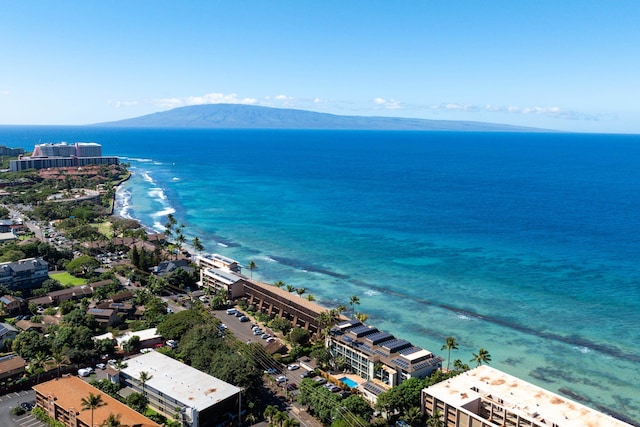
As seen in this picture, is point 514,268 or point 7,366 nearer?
point 7,366

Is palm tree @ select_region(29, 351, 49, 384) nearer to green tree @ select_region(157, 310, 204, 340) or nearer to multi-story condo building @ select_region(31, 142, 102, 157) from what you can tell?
green tree @ select_region(157, 310, 204, 340)

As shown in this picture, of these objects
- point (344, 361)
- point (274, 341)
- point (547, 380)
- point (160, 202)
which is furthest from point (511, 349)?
point (160, 202)

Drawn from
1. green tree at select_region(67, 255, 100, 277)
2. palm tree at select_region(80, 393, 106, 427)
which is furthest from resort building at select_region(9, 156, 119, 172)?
palm tree at select_region(80, 393, 106, 427)

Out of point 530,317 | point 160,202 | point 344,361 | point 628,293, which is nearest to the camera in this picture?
point 344,361

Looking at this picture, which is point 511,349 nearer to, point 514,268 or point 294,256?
point 514,268

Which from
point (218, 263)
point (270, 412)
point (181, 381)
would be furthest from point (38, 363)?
point (218, 263)

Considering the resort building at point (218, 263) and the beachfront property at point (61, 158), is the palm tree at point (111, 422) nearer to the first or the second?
the resort building at point (218, 263)

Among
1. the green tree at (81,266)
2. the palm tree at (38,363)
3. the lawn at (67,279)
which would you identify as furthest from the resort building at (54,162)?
the palm tree at (38,363)
